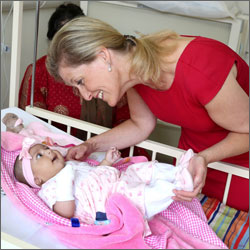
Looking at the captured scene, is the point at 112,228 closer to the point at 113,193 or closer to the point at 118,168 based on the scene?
the point at 113,193

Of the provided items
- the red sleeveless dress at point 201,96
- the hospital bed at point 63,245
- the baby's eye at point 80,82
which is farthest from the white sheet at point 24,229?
the red sleeveless dress at point 201,96

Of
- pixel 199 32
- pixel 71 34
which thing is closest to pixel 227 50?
pixel 71 34

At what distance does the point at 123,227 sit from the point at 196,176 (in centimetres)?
23

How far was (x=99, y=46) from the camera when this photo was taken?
1065 millimetres

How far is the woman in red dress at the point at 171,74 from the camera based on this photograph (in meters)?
1.08

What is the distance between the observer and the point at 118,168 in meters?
1.39

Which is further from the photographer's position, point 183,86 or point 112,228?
point 183,86

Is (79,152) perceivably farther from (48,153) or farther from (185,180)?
(185,180)

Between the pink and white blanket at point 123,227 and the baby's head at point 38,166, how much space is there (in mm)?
42

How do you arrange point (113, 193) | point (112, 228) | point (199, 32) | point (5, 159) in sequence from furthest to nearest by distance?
point (199, 32) < point (5, 159) < point (113, 193) < point (112, 228)

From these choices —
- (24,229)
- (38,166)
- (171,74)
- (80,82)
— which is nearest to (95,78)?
(80,82)

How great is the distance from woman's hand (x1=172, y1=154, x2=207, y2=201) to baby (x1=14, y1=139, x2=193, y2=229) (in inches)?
0.7

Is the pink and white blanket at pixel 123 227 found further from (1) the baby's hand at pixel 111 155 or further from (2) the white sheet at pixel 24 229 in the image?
(1) the baby's hand at pixel 111 155

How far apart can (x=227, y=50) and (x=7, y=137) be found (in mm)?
749
